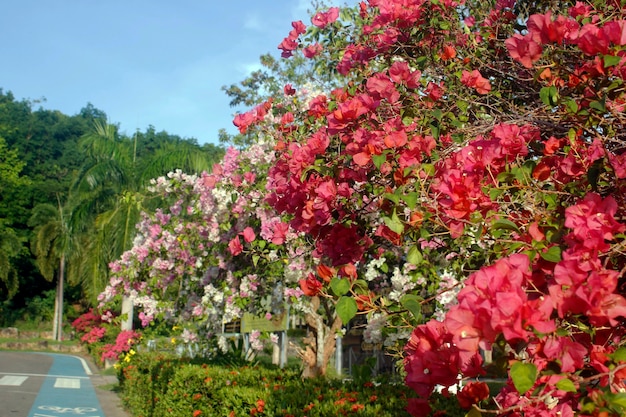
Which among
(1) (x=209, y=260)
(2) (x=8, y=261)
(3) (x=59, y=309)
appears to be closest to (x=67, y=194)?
(2) (x=8, y=261)

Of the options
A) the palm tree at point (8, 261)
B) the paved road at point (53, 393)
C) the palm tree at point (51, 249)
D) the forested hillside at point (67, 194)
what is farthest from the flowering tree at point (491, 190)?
the palm tree at point (8, 261)

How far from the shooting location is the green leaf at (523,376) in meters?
1.51

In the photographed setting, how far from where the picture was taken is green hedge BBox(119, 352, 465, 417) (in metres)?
4.52

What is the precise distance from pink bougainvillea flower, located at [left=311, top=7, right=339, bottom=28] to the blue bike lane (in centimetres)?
918

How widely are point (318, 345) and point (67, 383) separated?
11.2 meters

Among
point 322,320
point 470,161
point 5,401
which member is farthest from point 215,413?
point 5,401

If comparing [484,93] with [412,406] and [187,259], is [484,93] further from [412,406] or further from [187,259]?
[187,259]

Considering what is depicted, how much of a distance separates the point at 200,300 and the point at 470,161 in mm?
8093

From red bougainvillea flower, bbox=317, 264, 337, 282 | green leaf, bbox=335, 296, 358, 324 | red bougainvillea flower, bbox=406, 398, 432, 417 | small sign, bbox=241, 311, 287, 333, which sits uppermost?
small sign, bbox=241, 311, 287, 333

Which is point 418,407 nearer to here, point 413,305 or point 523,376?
point 413,305

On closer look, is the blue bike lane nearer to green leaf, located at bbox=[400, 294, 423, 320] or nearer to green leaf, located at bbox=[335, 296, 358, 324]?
green leaf, located at bbox=[335, 296, 358, 324]

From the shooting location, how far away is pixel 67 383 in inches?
705

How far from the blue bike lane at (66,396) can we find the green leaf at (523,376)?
1141 cm

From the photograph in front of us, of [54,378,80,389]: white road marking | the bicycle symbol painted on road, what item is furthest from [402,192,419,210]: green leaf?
[54,378,80,389]: white road marking
